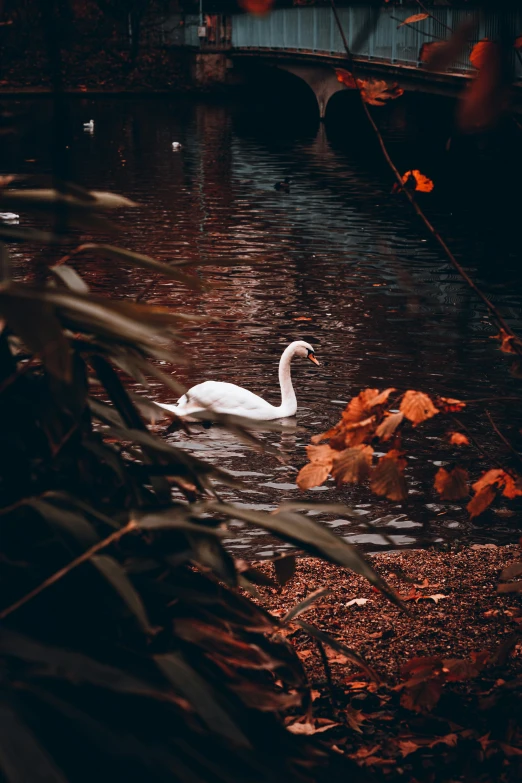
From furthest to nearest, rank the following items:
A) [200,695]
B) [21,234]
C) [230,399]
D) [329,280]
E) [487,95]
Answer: [329,280], [230,399], [21,234], [200,695], [487,95]

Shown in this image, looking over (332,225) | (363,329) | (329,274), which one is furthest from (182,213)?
(363,329)

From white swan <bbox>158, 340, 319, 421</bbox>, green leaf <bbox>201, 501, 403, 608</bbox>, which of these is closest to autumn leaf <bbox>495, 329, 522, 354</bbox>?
green leaf <bbox>201, 501, 403, 608</bbox>

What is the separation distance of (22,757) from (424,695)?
6.82ft

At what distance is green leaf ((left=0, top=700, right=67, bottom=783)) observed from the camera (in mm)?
1614

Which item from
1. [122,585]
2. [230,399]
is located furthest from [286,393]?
[122,585]

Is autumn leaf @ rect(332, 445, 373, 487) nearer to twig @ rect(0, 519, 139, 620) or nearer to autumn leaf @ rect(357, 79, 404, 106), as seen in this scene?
twig @ rect(0, 519, 139, 620)

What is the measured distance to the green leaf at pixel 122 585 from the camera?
2.00 metres

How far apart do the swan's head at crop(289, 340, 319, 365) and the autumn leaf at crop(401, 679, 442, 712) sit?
6.70 metres

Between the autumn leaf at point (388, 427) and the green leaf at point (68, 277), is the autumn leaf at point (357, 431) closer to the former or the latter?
the autumn leaf at point (388, 427)

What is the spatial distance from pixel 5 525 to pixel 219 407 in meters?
7.05

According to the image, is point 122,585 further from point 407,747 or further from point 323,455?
point 407,747

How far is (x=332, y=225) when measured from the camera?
2062cm

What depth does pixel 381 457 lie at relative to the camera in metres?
3.12

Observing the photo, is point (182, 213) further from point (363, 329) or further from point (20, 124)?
point (20, 124)
